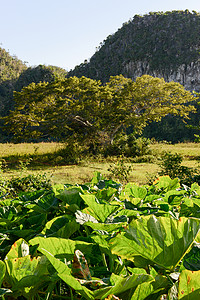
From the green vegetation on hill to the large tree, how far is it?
34.9m

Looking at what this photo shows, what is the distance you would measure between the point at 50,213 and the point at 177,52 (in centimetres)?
5033

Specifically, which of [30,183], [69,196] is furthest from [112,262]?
[30,183]

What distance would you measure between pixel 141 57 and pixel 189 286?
2001 inches

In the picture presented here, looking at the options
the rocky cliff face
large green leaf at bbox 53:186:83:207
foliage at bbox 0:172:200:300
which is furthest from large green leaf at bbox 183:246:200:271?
the rocky cliff face

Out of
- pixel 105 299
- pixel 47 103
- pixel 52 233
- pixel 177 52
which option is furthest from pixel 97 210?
pixel 177 52

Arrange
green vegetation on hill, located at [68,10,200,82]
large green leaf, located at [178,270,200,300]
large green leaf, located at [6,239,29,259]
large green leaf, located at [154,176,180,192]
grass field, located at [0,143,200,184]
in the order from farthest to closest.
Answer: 1. green vegetation on hill, located at [68,10,200,82]
2. grass field, located at [0,143,200,184]
3. large green leaf, located at [154,176,180,192]
4. large green leaf, located at [6,239,29,259]
5. large green leaf, located at [178,270,200,300]

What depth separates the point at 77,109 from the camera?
36.8ft

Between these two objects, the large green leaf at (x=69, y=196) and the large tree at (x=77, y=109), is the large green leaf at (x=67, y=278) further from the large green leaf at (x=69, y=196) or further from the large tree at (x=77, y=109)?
the large tree at (x=77, y=109)

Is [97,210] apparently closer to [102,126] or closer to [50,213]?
[50,213]

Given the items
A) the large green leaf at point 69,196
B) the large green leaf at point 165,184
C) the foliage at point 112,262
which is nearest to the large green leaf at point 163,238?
the foliage at point 112,262

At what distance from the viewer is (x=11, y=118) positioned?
10.9 metres

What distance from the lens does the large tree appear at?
11477 millimetres

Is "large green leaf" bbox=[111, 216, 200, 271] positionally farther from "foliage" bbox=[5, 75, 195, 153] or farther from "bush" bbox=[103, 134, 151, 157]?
A: "bush" bbox=[103, 134, 151, 157]

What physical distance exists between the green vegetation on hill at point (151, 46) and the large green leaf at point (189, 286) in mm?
47456
